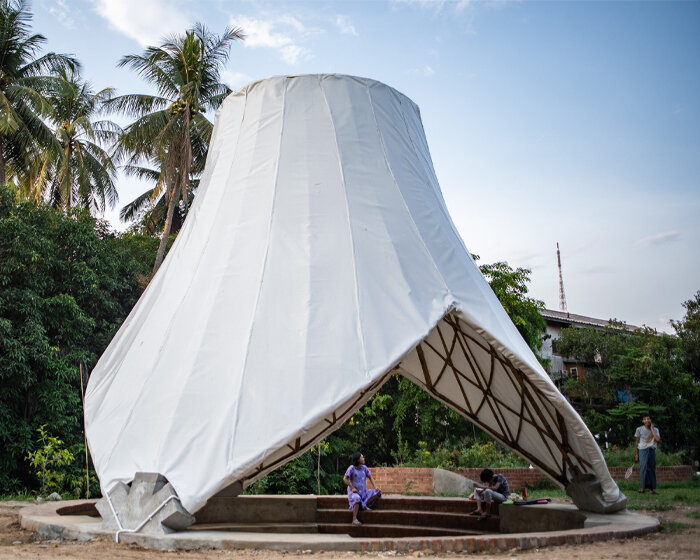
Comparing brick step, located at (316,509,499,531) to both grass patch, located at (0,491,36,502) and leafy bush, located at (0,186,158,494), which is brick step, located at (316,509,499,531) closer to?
grass patch, located at (0,491,36,502)

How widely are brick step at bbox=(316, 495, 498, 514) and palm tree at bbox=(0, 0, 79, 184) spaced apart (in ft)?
45.8

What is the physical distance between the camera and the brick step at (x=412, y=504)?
29.6ft

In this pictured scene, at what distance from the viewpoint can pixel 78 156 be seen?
75.6 ft

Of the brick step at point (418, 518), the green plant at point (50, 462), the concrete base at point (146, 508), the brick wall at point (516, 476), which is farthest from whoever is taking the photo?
the brick wall at point (516, 476)

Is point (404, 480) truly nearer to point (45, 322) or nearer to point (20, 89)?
point (45, 322)

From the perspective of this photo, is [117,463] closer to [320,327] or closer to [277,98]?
[320,327]

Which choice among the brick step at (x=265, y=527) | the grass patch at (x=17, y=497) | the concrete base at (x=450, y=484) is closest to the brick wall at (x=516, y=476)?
the concrete base at (x=450, y=484)

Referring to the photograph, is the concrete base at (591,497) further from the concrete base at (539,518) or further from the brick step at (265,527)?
the brick step at (265,527)

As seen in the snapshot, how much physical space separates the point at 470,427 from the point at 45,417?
33.2ft

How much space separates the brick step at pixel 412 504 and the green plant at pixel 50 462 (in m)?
5.49

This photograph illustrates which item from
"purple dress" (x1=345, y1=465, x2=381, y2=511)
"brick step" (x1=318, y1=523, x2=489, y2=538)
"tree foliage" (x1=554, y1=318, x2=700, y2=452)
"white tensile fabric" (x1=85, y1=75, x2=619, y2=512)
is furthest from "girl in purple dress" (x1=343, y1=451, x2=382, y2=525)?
"tree foliage" (x1=554, y1=318, x2=700, y2=452)

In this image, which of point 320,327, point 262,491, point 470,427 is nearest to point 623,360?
point 470,427

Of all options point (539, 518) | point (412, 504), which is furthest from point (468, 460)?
point (539, 518)

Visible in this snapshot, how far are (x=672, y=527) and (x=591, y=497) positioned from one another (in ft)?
2.82
